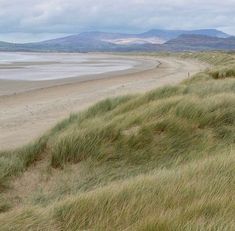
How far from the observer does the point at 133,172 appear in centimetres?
530

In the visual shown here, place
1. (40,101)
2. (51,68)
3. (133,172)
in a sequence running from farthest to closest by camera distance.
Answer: (51,68) < (40,101) < (133,172)

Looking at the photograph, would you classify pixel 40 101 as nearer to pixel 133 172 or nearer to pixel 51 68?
pixel 133 172

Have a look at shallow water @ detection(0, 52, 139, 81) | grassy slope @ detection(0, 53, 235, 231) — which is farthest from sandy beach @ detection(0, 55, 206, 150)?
shallow water @ detection(0, 52, 139, 81)

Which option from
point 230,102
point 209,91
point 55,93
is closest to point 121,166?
point 230,102

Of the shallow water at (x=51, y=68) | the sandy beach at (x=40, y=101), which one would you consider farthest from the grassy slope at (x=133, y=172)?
the shallow water at (x=51, y=68)

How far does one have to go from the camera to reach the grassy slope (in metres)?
3.08

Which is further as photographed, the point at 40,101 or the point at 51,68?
the point at 51,68

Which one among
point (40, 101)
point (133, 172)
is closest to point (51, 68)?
point (40, 101)

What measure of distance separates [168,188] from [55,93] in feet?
54.6

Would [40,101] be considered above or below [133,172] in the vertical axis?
below

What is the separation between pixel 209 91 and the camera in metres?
9.15

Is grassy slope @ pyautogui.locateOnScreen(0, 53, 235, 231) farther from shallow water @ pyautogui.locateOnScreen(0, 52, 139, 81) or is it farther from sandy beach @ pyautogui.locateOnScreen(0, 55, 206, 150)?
shallow water @ pyautogui.locateOnScreen(0, 52, 139, 81)

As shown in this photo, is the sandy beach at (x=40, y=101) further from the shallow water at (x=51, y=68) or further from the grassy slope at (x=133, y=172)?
the shallow water at (x=51, y=68)

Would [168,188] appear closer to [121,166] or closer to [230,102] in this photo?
[121,166]
